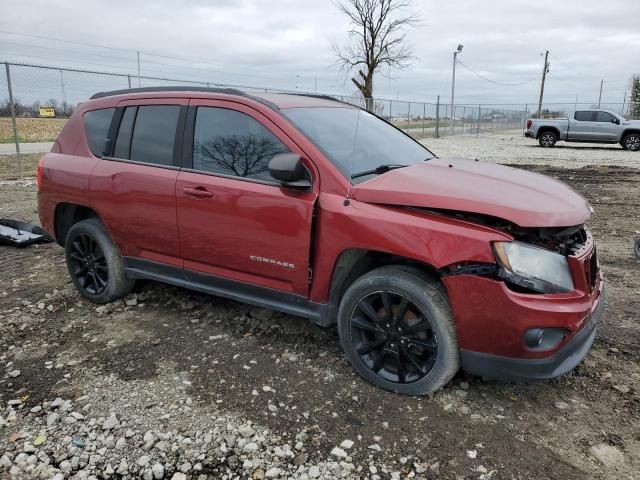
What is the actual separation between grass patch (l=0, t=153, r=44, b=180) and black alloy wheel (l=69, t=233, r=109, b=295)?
27.5 ft

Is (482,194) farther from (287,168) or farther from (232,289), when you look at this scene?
(232,289)

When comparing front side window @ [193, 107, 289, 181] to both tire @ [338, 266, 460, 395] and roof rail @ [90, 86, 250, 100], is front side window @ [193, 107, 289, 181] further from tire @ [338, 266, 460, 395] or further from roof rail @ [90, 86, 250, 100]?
tire @ [338, 266, 460, 395]

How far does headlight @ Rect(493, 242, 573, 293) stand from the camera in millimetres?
2525

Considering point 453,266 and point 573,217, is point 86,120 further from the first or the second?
point 573,217

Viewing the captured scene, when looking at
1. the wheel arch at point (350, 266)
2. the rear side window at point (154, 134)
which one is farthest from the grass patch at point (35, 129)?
the wheel arch at point (350, 266)

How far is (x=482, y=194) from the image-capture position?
2.76m

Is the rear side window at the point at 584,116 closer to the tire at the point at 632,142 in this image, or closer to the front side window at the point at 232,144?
the tire at the point at 632,142

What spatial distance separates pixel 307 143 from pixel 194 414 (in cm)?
171

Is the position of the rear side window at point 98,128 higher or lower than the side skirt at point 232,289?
higher

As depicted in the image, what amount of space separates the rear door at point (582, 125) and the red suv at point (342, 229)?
1995 cm

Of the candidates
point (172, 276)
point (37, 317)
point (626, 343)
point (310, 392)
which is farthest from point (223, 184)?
point (626, 343)

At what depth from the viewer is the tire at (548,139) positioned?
21.8 m

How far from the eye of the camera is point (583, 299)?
2.62 meters

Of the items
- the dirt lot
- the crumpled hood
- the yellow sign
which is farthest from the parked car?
the crumpled hood
